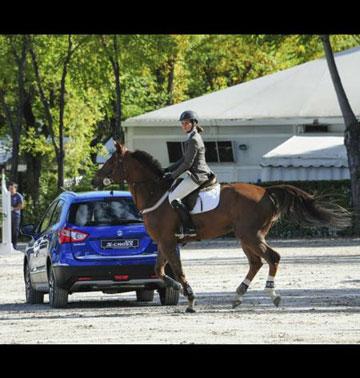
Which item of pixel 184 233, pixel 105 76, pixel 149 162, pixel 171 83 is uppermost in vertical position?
pixel 171 83

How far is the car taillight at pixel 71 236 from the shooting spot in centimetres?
2025

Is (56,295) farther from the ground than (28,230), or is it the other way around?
(28,230)

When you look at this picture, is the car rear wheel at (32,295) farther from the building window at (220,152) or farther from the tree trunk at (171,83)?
the tree trunk at (171,83)

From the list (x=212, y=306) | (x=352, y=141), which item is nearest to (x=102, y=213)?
(x=212, y=306)

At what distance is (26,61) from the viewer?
59719 mm

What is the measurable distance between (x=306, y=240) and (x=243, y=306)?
78.4ft

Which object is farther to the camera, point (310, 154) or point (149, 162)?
point (310, 154)

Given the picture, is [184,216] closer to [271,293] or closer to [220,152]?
[271,293]

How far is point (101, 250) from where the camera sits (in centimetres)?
2019

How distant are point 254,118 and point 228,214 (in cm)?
3871

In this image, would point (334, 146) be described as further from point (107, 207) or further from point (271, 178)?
point (107, 207)
